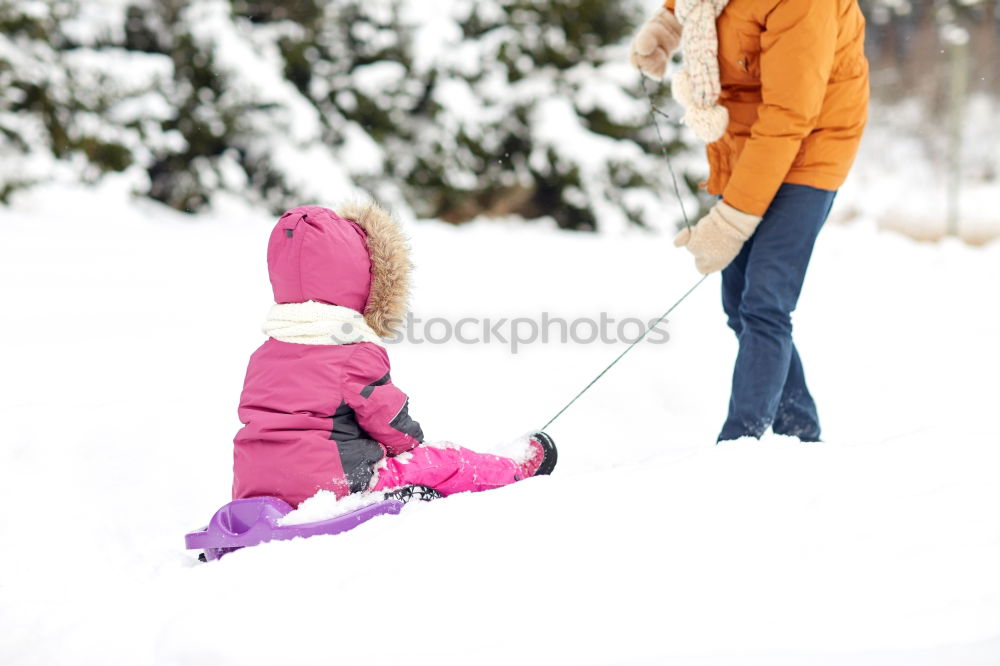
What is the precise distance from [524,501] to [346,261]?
0.71m

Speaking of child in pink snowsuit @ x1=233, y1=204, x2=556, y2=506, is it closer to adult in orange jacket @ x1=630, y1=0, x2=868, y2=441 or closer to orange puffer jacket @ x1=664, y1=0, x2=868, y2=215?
adult in orange jacket @ x1=630, y1=0, x2=868, y2=441

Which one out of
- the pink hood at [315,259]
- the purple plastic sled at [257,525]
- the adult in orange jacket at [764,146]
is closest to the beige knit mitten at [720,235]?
the adult in orange jacket at [764,146]

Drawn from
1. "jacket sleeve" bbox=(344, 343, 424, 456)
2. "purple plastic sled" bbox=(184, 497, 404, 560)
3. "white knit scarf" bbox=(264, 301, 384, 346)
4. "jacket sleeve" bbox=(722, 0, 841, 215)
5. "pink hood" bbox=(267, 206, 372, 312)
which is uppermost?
"jacket sleeve" bbox=(722, 0, 841, 215)

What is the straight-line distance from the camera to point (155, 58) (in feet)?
20.9

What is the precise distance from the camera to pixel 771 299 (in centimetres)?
227

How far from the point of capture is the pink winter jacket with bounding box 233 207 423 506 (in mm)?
1904

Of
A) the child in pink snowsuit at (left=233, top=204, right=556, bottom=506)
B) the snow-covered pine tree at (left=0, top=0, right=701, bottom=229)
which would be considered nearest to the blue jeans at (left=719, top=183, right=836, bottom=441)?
the child in pink snowsuit at (left=233, top=204, right=556, bottom=506)

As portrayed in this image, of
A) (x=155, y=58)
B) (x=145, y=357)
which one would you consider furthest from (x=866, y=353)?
(x=155, y=58)

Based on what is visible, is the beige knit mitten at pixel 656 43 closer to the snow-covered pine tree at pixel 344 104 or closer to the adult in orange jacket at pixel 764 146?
the adult in orange jacket at pixel 764 146

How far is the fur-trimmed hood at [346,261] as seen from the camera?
1938 mm

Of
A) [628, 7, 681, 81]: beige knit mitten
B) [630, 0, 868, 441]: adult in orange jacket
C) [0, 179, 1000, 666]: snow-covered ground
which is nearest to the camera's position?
[0, 179, 1000, 666]: snow-covered ground

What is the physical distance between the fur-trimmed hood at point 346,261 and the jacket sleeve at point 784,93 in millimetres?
942

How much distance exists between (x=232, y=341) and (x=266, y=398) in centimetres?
180

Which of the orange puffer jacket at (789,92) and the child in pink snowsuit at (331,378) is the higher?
the orange puffer jacket at (789,92)
